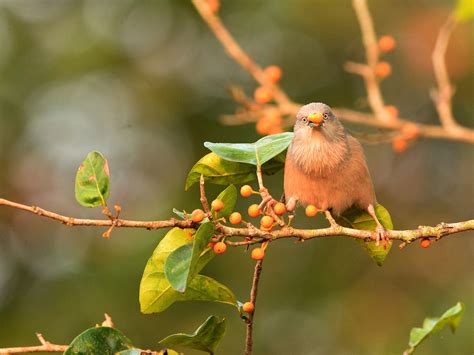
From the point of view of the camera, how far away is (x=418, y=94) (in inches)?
393

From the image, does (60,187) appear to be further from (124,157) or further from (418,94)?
(418,94)

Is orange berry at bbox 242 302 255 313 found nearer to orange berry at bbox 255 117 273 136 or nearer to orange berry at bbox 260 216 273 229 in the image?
orange berry at bbox 260 216 273 229

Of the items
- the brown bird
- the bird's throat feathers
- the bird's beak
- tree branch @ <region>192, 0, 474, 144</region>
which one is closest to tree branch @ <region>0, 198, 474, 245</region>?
the brown bird

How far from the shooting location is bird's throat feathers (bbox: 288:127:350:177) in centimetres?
356

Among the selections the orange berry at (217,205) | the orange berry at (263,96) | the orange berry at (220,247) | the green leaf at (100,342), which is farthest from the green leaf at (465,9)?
the green leaf at (100,342)

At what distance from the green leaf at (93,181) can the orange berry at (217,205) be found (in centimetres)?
31

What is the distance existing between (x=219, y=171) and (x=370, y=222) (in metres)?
0.75

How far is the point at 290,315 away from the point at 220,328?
6293mm

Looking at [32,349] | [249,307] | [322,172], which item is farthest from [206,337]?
[322,172]

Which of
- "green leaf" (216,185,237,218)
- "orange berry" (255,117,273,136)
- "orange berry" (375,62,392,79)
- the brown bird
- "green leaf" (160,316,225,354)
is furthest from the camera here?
"orange berry" (375,62,392,79)

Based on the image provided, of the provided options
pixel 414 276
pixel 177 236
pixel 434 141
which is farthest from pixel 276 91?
pixel 434 141

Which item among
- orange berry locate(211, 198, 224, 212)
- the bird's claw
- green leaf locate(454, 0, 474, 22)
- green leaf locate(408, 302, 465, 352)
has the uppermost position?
green leaf locate(454, 0, 474, 22)

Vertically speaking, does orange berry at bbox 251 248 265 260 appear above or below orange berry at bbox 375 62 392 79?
below

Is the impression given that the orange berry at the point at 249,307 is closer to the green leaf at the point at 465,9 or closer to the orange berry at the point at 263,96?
the green leaf at the point at 465,9
